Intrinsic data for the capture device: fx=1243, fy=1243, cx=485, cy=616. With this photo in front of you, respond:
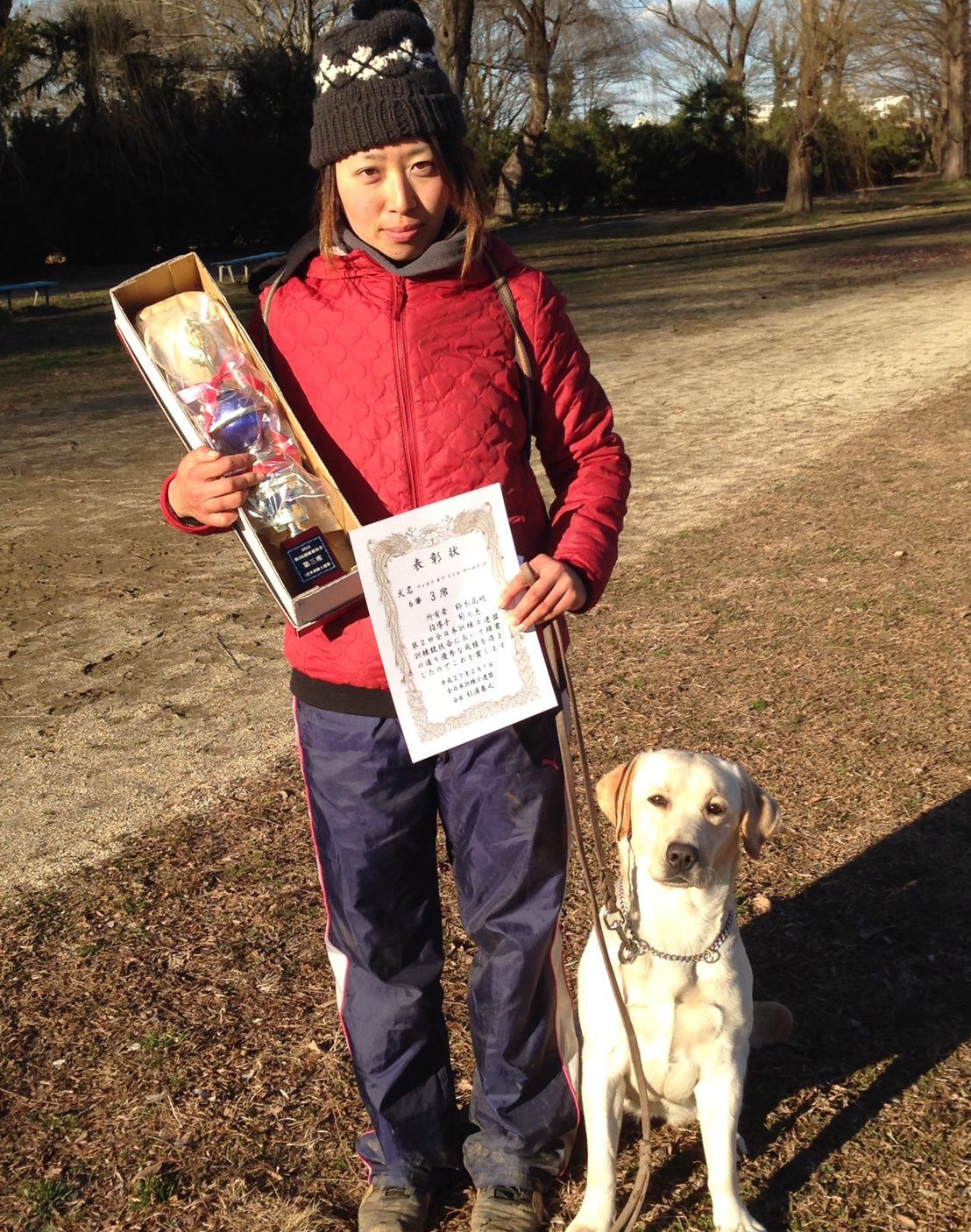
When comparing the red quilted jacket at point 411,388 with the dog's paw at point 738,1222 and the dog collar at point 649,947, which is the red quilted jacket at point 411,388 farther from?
the dog's paw at point 738,1222

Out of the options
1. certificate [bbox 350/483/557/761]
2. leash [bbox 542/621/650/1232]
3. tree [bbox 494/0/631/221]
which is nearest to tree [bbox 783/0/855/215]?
tree [bbox 494/0/631/221]

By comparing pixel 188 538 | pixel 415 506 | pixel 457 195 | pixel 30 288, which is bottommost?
pixel 188 538

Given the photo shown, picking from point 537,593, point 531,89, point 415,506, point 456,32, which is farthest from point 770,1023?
point 531,89

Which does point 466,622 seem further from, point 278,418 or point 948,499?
point 948,499

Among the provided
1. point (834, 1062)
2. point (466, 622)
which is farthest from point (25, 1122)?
point (834, 1062)

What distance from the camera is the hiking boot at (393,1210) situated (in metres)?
2.50

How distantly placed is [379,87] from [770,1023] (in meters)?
2.24

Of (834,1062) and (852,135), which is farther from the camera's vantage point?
(852,135)

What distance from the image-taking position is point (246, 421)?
214 centimetres

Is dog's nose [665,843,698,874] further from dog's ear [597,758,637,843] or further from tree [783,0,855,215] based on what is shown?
tree [783,0,855,215]

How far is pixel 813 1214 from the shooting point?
2.60m

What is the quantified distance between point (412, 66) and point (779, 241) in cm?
2335

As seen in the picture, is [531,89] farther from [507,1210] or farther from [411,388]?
[507,1210]

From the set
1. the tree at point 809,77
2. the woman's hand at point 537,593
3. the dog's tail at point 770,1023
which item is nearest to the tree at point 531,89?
the tree at point 809,77
